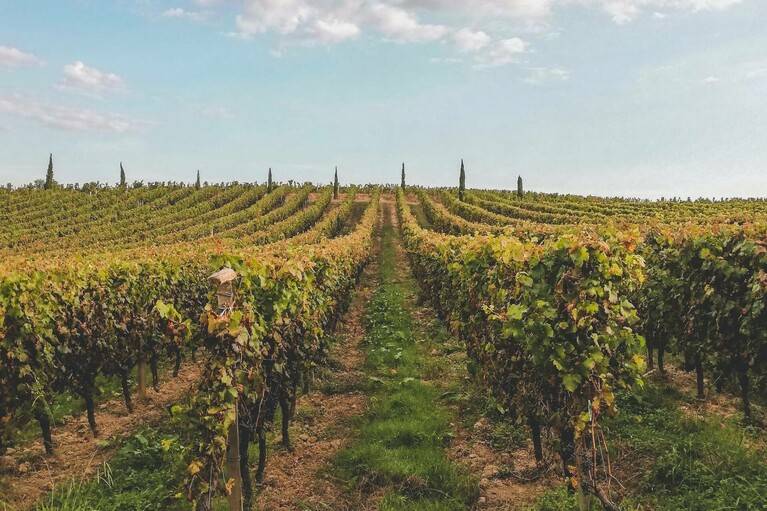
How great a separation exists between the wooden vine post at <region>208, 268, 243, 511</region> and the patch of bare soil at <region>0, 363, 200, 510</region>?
2.76 ft

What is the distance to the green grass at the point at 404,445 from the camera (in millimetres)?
6609

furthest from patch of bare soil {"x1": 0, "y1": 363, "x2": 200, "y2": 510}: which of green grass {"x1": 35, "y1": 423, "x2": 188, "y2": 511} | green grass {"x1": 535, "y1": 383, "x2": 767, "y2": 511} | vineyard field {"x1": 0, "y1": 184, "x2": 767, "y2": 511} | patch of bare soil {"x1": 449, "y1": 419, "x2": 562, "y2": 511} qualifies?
green grass {"x1": 535, "y1": 383, "x2": 767, "y2": 511}

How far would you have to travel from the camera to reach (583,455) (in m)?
5.36

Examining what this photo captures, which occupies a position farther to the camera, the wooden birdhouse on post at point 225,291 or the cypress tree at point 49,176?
the cypress tree at point 49,176

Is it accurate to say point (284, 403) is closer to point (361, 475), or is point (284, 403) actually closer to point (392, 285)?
Result: point (361, 475)

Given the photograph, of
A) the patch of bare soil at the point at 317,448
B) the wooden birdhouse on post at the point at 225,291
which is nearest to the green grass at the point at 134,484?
the patch of bare soil at the point at 317,448

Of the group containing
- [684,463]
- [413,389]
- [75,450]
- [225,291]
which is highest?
[225,291]

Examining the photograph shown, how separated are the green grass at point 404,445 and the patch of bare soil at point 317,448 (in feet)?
0.91

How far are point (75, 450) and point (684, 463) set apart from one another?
29.7 feet

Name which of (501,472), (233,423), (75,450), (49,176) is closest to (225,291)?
(233,423)

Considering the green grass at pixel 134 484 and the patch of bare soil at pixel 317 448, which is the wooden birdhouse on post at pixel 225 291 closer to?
the green grass at pixel 134 484

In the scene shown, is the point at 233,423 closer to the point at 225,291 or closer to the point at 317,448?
the point at 225,291

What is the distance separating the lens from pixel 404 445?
315 inches

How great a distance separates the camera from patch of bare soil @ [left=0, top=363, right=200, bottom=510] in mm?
7527
